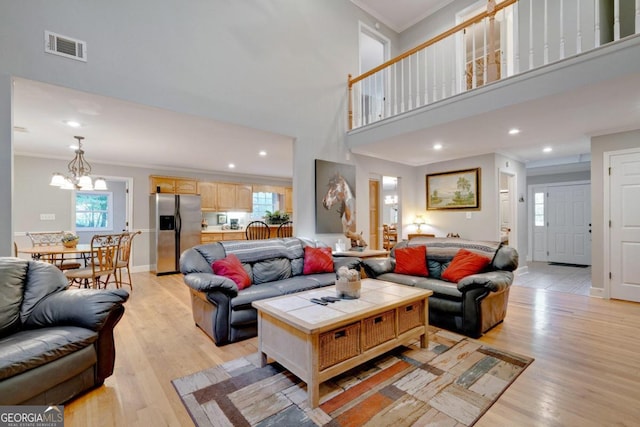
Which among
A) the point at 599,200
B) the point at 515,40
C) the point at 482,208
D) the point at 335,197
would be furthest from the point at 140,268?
the point at 599,200

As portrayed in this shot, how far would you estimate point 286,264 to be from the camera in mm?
3695

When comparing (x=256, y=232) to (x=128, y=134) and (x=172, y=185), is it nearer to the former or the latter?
(x=172, y=185)

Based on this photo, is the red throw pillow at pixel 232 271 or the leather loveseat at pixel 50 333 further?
the red throw pillow at pixel 232 271

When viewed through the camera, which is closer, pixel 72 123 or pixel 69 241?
pixel 72 123

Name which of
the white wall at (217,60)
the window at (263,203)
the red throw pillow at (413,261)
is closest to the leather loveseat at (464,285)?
the red throw pillow at (413,261)

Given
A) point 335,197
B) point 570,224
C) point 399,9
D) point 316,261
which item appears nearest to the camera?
point 316,261

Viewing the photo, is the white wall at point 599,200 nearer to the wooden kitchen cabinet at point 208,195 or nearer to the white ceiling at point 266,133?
the white ceiling at point 266,133

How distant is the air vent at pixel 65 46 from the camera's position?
262cm

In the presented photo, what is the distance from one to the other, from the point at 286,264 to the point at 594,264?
4519 mm

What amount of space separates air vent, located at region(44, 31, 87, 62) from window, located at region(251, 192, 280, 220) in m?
5.98

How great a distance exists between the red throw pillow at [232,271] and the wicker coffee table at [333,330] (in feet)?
2.60

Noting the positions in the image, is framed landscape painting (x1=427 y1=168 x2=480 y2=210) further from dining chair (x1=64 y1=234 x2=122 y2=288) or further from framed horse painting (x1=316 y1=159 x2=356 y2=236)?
dining chair (x1=64 y1=234 x2=122 y2=288)

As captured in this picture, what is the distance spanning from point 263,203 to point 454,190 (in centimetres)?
542

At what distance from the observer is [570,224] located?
23.7ft
